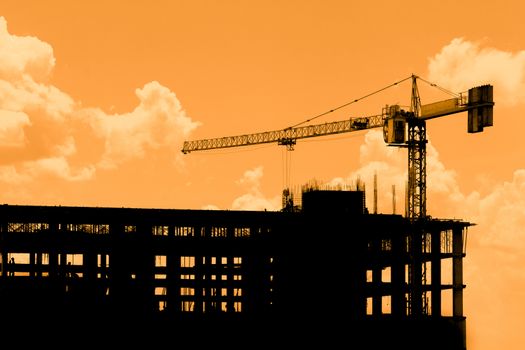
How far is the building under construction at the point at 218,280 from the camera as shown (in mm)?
102125

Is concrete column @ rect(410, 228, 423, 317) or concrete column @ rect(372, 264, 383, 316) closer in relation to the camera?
concrete column @ rect(372, 264, 383, 316)

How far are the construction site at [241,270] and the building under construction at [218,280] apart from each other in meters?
0.12

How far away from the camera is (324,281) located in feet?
347

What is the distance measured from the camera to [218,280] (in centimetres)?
11231

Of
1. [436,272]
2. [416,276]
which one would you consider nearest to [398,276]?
[416,276]

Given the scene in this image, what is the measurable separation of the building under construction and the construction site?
0.38ft

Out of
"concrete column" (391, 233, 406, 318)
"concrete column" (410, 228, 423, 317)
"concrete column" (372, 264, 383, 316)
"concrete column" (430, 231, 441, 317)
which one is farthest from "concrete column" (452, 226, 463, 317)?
"concrete column" (372, 264, 383, 316)

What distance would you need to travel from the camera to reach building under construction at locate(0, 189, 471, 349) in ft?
335

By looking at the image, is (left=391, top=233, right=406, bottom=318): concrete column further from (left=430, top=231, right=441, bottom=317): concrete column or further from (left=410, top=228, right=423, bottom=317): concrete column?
(left=430, top=231, right=441, bottom=317): concrete column

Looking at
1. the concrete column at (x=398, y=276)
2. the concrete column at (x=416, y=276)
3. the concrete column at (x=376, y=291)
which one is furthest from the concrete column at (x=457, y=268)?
the concrete column at (x=376, y=291)

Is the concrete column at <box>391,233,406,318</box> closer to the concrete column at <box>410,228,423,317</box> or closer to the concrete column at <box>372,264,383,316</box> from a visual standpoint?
the concrete column at <box>410,228,423,317</box>

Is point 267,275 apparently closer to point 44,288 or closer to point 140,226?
point 140,226

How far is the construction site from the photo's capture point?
102 metres

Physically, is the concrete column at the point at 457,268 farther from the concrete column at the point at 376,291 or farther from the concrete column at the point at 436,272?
the concrete column at the point at 376,291
